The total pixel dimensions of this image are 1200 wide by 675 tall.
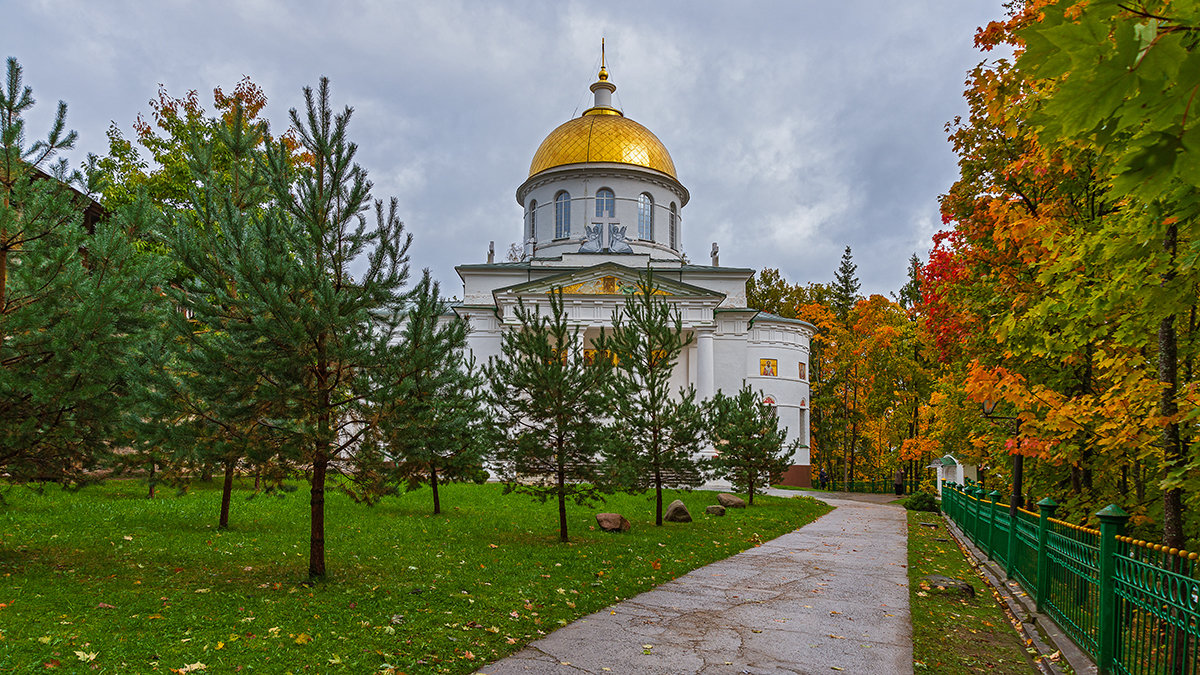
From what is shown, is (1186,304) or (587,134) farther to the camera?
(587,134)

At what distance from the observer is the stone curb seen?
6.14 m

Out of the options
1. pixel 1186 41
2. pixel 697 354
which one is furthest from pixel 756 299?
pixel 1186 41

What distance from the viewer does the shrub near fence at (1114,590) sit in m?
4.52

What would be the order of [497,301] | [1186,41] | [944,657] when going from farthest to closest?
[497,301]
[944,657]
[1186,41]

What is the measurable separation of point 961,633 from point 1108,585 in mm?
2048

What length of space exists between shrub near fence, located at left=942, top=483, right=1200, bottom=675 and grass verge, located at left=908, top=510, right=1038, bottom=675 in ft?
1.69

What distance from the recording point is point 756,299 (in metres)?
54.2

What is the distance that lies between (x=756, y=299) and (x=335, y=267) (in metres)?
48.2

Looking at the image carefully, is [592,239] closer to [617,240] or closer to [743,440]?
[617,240]

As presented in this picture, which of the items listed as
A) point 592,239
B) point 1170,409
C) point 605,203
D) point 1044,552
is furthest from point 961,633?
point 605,203

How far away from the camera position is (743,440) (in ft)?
71.1

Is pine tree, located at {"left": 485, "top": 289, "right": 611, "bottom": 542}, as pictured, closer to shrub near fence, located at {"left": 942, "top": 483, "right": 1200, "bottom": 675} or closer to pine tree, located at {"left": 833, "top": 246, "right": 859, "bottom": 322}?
shrub near fence, located at {"left": 942, "top": 483, "right": 1200, "bottom": 675}

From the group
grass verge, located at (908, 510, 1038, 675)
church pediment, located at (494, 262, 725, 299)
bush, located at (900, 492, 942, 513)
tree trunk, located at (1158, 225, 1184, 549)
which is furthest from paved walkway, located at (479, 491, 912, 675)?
church pediment, located at (494, 262, 725, 299)

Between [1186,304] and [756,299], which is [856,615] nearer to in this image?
[1186,304]
